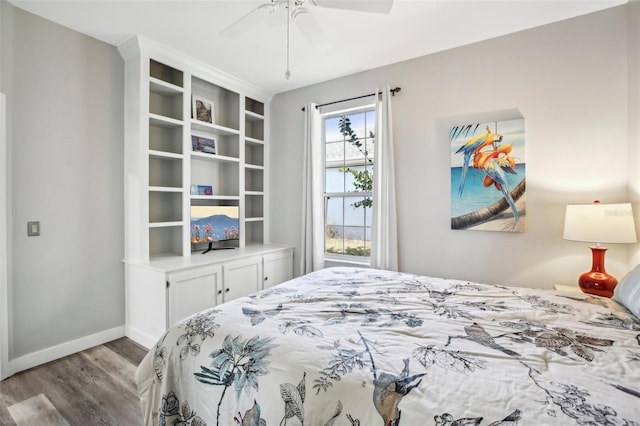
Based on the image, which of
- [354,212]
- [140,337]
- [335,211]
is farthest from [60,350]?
[354,212]

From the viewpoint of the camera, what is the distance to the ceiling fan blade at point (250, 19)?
182 centimetres

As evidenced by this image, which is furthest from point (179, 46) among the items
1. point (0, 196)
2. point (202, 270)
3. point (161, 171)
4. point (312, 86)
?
point (202, 270)

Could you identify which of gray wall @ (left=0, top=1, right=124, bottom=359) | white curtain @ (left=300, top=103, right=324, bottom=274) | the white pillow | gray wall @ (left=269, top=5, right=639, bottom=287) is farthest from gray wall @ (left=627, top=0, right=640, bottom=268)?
gray wall @ (left=0, top=1, right=124, bottom=359)

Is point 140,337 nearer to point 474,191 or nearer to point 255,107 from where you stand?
point 255,107

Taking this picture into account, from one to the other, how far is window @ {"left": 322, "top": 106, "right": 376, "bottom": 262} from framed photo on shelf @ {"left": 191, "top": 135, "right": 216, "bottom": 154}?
1302 millimetres

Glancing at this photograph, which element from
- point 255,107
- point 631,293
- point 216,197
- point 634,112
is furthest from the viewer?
point 255,107

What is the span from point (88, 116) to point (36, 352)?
194 centimetres

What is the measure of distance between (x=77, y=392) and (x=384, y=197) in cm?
285

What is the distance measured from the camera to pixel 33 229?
236 cm

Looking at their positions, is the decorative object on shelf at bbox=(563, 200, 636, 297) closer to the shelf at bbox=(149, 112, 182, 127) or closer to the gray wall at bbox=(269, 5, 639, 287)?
the gray wall at bbox=(269, 5, 639, 287)

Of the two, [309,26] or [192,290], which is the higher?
[309,26]

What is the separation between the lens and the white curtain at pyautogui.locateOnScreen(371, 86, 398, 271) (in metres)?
3.09

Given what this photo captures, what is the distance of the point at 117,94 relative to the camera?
2.83m

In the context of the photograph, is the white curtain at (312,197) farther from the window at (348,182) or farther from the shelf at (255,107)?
the shelf at (255,107)
